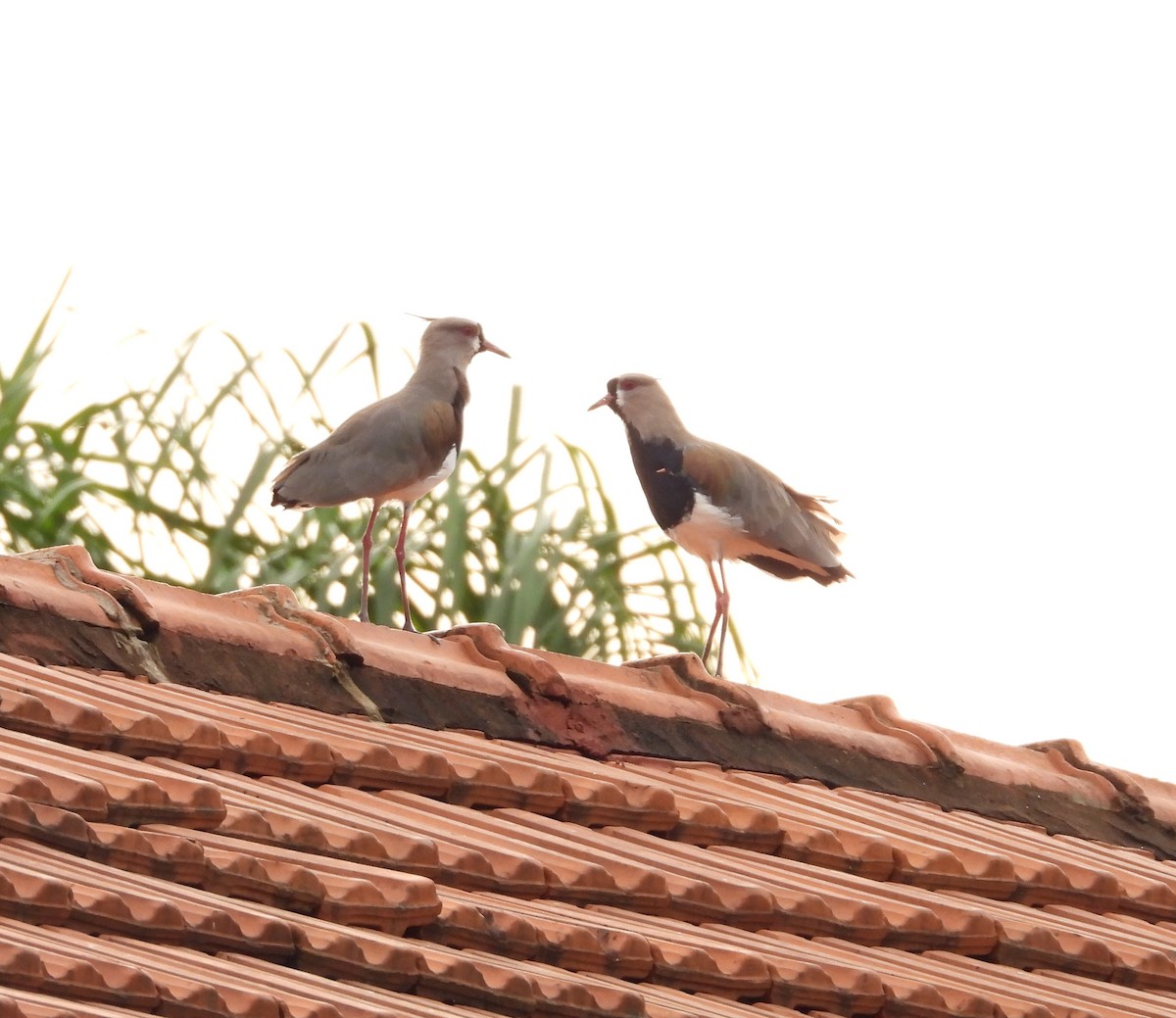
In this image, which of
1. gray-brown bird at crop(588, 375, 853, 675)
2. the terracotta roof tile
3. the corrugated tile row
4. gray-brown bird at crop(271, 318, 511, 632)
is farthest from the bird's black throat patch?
the corrugated tile row

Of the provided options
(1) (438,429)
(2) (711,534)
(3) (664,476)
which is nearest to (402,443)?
(1) (438,429)

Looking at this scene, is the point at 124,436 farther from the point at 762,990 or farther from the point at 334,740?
the point at 762,990

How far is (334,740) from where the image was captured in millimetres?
3197

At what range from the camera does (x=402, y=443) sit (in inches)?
210

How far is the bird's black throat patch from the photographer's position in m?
6.04

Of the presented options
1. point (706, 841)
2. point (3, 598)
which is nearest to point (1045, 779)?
point (706, 841)

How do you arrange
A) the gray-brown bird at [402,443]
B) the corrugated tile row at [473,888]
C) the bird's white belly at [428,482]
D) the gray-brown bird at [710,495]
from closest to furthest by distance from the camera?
the corrugated tile row at [473,888]
the gray-brown bird at [402,443]
the bird's white belly at [428,482]
the gray-brown bird at [710,495]

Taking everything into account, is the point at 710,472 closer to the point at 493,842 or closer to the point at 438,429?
the point at 438,429

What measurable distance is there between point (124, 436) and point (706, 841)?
5.89 metres

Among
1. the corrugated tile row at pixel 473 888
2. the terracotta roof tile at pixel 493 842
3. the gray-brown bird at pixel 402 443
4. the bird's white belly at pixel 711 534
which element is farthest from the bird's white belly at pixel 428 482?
the corrugated tile row at pixel 473 888

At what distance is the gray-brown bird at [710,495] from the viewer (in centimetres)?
602

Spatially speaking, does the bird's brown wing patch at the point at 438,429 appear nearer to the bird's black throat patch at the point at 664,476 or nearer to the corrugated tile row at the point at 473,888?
the bird's black throat patch at the point at 664,476

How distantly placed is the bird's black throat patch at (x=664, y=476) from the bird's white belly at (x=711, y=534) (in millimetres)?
38

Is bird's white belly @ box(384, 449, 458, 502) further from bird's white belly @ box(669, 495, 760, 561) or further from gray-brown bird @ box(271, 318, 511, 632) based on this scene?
bird's white belly @ box(669, 495, 760, 561)
